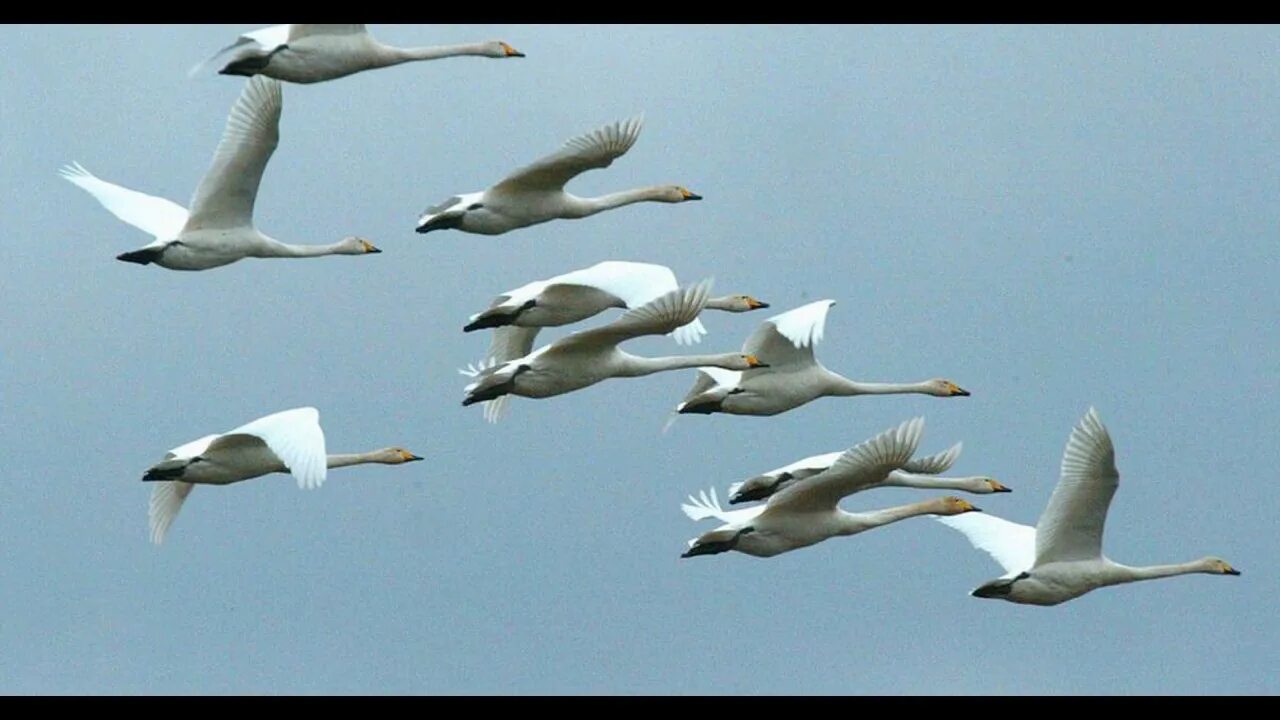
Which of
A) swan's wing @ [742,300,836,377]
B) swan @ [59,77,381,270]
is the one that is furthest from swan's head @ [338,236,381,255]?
swan's wing @ [742,300,836,377]

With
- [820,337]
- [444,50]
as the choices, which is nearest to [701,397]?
[820,337]

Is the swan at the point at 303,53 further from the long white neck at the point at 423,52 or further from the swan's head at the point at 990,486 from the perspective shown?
the swan's head at the point at 990,486

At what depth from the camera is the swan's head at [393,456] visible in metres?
39.8

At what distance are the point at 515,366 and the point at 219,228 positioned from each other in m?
4.05

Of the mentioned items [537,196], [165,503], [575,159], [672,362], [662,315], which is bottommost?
[165,503]

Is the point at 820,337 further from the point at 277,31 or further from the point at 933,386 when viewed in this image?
the point at 277,31

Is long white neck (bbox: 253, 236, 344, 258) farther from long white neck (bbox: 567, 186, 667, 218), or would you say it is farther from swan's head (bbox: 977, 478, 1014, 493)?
swan's head (bbox: 977, 478, 1014, 493)

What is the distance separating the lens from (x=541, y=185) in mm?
37188

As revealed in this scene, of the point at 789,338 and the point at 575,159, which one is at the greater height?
the point at 575,159

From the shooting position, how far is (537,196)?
3738cm

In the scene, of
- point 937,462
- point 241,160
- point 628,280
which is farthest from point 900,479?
point 241,160

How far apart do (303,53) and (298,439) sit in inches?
156

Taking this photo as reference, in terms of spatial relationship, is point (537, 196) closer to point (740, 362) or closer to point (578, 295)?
point (578, 295)

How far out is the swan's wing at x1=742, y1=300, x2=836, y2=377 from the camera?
3712 cm
